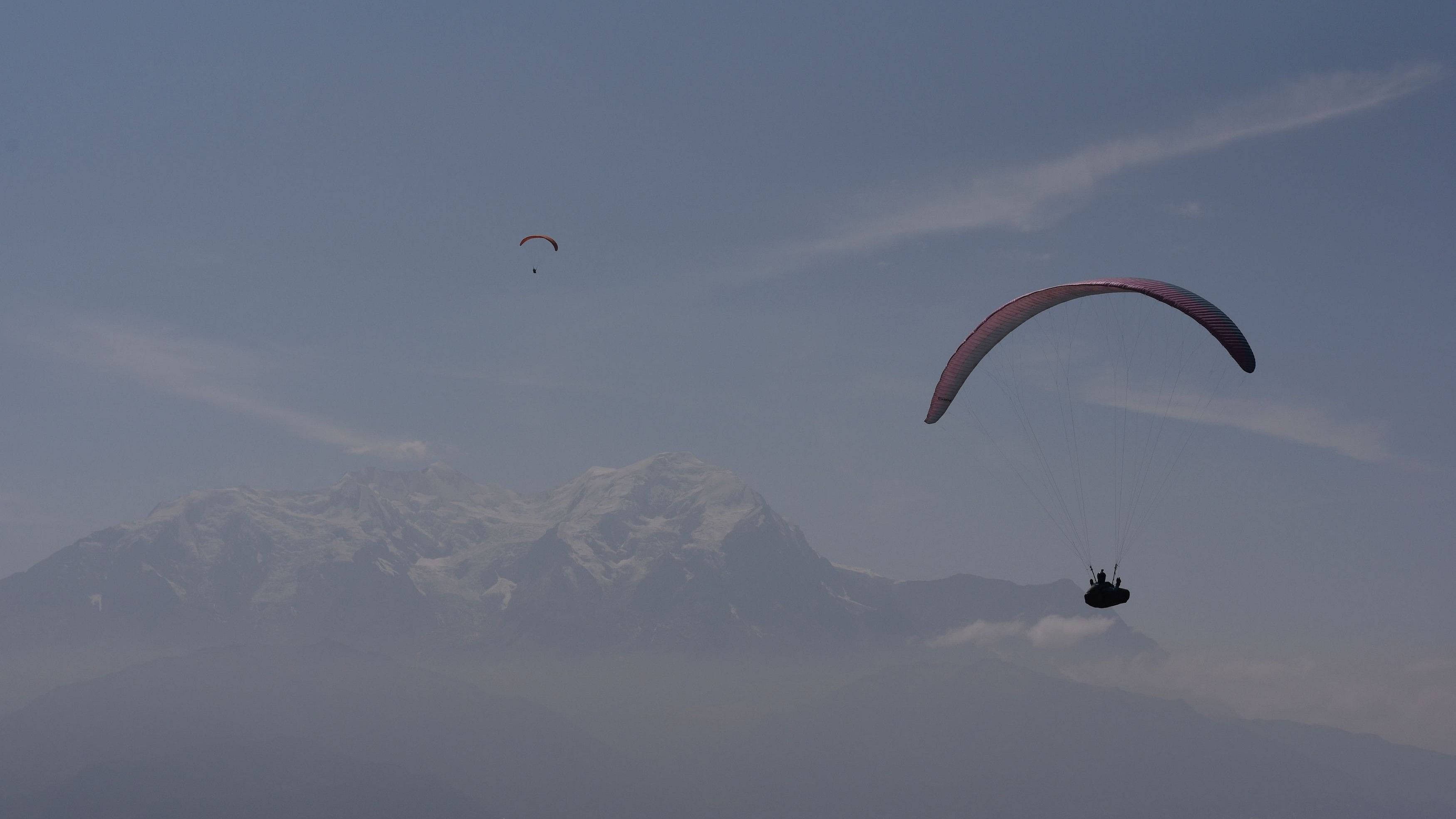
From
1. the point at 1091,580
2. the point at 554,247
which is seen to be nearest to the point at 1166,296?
the point at 1091,580

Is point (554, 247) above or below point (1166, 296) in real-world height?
above

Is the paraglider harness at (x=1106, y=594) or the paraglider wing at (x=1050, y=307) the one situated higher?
the paraglider wing at (x=1050, y=307)

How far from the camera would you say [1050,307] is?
197 ft

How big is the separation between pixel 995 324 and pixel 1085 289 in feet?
17.9

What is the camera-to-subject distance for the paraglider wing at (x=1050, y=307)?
171ft

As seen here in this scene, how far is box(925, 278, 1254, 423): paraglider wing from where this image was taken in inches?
2057

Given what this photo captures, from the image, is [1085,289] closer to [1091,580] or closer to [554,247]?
[1091,580]

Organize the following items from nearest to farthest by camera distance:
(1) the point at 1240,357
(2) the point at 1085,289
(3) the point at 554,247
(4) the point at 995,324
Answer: (1) the point at 1240,357, (2) the point at 1085,289, (4) the point at 995,324, (3) the point at 554,247

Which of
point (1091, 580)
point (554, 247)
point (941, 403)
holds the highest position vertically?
point (554, 247)

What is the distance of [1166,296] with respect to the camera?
176 ft

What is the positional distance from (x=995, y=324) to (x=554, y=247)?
1606 inches

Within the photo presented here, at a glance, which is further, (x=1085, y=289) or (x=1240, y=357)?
(x=1085, y=289)

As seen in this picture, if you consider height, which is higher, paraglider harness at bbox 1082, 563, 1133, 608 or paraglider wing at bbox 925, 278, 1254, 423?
paraglider wing at bbox 925, 278, 1254, 423

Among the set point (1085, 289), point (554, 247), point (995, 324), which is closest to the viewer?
point (1085, 289)
